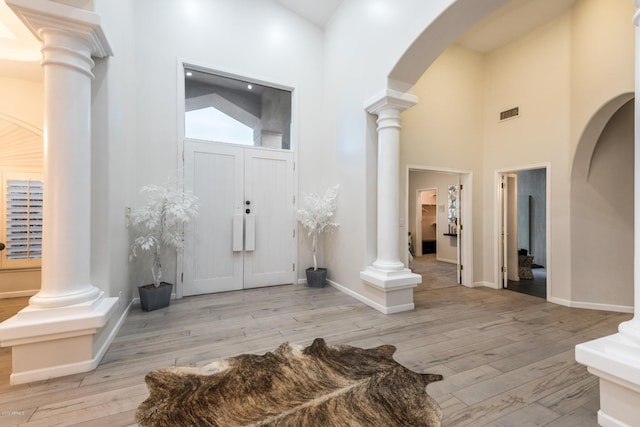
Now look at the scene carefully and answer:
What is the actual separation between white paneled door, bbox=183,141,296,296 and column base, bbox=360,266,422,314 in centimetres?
170

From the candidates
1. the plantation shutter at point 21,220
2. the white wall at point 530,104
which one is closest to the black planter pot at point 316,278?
the white wall at point 530,104

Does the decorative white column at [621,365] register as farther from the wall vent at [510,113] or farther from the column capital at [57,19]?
the column capital at [57,19]

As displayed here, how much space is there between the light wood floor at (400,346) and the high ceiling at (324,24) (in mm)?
3311

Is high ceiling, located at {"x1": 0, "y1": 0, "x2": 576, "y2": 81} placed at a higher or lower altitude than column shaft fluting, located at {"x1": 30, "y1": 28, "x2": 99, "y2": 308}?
higher

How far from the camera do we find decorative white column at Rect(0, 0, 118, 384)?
1.94 meters

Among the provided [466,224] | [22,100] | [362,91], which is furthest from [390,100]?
[22,100]

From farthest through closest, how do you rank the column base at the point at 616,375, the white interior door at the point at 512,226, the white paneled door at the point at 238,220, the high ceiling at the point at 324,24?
the white interior door at the point at 512,226 → the white paneled door at the point at 238,220 → the high ceiling at the point at 324,24 → the column base at the point at 616,375

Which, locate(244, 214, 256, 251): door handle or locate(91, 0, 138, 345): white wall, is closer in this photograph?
locate(91, 0, 138, 345): white wall

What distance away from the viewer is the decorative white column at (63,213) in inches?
76.4

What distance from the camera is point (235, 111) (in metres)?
4.37

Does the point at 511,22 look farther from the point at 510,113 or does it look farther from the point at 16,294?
the point at 16,294

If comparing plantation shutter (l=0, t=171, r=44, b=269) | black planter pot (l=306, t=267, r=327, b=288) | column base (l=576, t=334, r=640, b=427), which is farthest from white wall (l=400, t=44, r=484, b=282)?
plantation shutter (l=0, t=171, r=44, b=269)

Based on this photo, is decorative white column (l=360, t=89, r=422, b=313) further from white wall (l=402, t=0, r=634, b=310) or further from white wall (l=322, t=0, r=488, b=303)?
white wall (l=402, t=0, r=634, b=310)

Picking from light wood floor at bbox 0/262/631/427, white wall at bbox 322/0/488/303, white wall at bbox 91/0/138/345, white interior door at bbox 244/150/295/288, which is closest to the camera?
light wood floor at bbox 0/262/631/427
